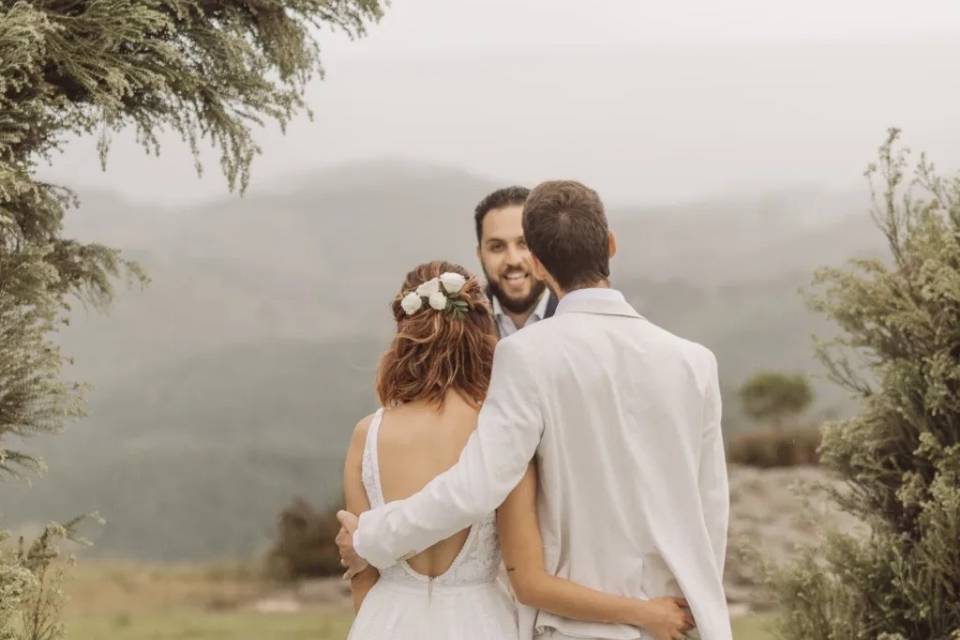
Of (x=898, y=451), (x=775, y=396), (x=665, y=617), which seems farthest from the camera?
(x=775, y=396)

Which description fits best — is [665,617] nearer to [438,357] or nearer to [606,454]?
[606,454]

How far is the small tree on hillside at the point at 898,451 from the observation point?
535 centimetres

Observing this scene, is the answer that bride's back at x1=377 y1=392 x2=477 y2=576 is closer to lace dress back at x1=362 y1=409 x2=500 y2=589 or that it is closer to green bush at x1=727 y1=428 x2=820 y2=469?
lace dress back at x1=362 y1=409 x2=500 y2=589

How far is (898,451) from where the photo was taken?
5664mm

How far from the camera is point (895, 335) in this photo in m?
5.70

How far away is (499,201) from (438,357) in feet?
9.14

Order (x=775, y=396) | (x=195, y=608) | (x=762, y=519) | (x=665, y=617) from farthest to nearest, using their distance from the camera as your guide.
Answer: (x=775, y=396)
(x=762, y=519)
(x=195, y=608)
(x=665, y=617)

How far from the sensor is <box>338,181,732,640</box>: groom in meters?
3.03

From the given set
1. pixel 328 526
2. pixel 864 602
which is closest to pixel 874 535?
pixel 864 602

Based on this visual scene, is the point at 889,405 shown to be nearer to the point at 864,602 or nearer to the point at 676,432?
the point at 864,602

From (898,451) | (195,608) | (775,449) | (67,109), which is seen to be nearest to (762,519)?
(775,449)

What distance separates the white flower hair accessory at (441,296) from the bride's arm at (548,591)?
0.70 meters

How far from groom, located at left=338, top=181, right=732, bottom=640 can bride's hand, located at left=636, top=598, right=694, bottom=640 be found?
4 cm

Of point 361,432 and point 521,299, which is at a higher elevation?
point 521,299
